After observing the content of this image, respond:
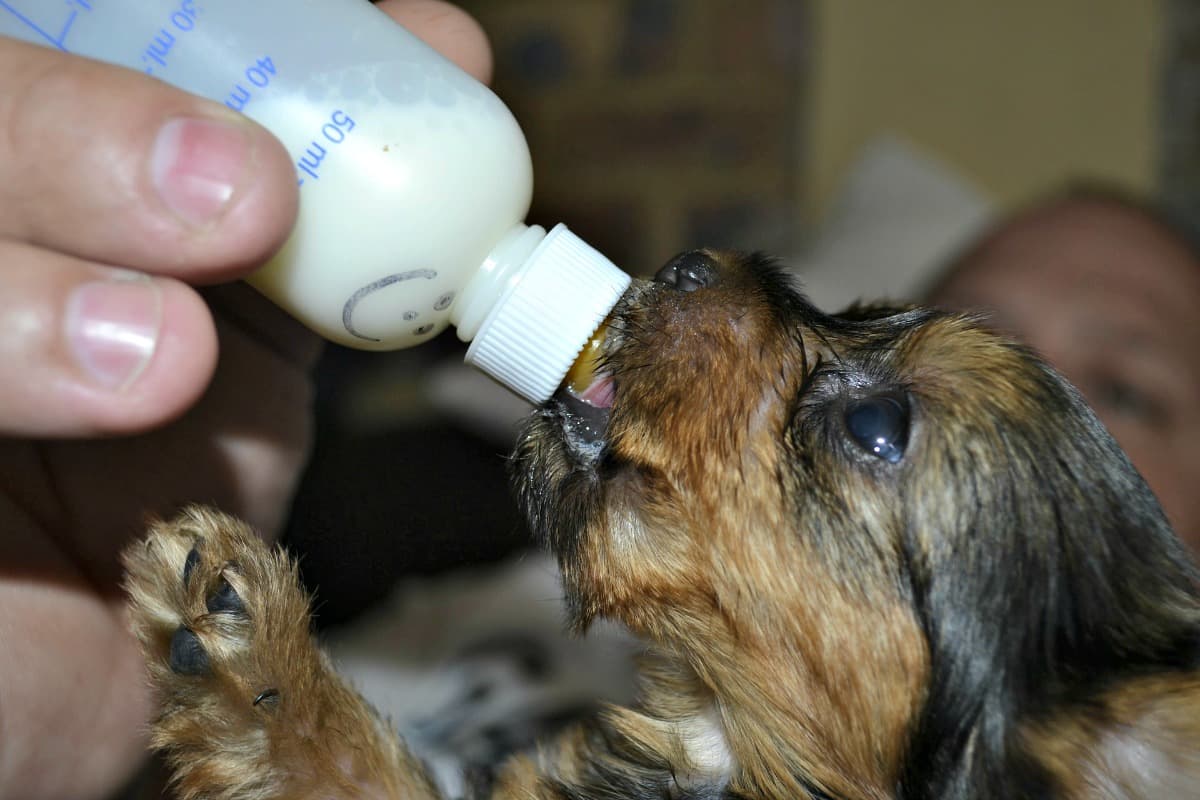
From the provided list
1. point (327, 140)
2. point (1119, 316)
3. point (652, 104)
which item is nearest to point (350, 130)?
point (327, 140)

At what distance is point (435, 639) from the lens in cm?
259

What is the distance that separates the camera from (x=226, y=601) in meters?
1.27

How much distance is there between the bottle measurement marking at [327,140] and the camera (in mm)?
948

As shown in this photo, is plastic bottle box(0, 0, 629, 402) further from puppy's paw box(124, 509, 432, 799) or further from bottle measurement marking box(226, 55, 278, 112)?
puppy's paw box(124, 509, 432, 799)

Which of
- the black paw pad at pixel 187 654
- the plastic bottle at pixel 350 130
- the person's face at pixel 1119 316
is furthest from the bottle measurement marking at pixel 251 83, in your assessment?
the person's face at pixel 1119 316

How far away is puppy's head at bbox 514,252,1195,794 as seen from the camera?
1.16 metres

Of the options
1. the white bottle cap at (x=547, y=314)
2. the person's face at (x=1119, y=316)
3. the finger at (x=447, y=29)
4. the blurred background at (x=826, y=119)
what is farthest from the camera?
the blurred background at (x=826, y=119)

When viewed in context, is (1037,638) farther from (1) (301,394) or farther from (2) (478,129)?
(1) (301,394)

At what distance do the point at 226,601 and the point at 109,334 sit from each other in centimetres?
52

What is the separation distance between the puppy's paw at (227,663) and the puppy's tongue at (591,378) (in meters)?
0.44

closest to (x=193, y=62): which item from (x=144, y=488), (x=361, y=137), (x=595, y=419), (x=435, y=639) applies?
(x=361, y=137)

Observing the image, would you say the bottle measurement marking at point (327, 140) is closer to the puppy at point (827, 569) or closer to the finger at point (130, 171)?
the finger at point (130, 171)

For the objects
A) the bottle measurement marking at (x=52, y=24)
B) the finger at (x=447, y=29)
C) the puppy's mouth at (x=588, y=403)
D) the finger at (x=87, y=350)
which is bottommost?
the finger at (x=87, y=350)

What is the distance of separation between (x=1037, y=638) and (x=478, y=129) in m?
0.80
